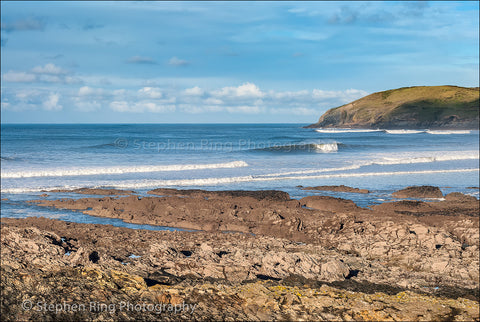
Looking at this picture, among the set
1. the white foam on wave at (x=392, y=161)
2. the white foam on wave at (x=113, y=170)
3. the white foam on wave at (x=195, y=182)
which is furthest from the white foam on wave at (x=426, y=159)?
the white foam on wave at (x=113, y=170)

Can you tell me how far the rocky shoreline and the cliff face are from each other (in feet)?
440

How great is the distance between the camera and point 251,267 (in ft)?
28.4

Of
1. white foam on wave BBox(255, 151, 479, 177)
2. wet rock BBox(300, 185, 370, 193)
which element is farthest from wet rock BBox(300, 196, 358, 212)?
white foam on wave BBox(255, 151, 479, 177)

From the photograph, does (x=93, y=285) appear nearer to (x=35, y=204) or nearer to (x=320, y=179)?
→ (x=35, y=204)

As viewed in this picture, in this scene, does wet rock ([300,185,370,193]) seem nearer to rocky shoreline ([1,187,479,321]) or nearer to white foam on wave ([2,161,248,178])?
rocky shoreline ([1,187,479,321])

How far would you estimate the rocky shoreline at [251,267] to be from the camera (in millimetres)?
6797

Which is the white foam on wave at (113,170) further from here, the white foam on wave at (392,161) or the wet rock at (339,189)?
the wet rock at (339,189)

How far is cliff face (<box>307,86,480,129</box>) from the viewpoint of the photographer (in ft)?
455

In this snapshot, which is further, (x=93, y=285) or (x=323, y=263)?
(x=323, y=263)

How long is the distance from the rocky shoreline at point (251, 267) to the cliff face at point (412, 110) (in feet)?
440

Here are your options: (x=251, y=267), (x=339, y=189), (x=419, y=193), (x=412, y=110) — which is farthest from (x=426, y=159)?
(x=412, y=110)

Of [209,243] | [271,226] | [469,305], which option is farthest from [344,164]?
[469,305]

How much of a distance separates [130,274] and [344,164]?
93.2 feet

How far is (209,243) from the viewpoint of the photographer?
37.2 ft
